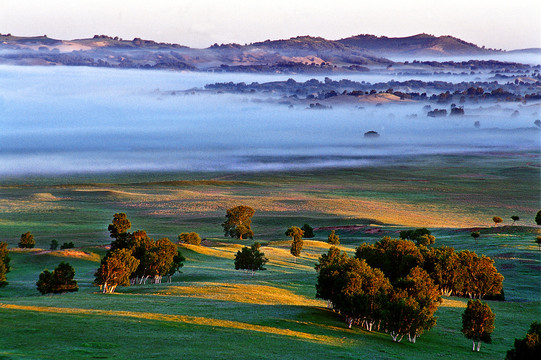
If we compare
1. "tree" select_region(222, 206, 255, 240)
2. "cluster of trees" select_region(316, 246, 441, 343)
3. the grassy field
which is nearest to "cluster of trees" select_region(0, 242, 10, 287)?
the grassy field

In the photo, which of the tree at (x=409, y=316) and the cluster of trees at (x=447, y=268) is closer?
the tree at (x=409, y=316)

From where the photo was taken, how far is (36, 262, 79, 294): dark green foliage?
57.5 metres

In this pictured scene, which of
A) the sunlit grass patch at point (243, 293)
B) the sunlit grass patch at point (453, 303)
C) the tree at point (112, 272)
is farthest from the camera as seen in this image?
the sunlit grass patch at point (453, 303)

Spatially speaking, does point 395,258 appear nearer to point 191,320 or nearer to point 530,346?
point 530,346

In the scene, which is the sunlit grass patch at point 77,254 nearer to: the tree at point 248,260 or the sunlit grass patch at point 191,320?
the tree at point 248,260

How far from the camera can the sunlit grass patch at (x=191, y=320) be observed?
41.4 meters

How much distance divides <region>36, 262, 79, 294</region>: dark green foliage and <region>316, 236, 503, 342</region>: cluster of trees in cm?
2150

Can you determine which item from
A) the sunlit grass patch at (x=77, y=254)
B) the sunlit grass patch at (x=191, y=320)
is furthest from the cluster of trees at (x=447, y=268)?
the sunlit grass patch at (x=77, y=254)

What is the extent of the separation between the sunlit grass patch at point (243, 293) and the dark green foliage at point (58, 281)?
817 cm

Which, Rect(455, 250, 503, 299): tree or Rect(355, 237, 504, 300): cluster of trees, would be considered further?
Rect(355, 237, 504, 300): cluster of trees

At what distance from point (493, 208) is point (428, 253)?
10814 cm

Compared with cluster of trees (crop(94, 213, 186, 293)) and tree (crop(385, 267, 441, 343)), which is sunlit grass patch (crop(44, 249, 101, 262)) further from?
tree (crop(385, 267, 441, 343))

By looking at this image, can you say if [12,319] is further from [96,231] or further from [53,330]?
[96,231]

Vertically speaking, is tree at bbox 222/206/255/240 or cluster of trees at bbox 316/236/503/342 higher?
cluster of trees at bbox 316/236/503/342
